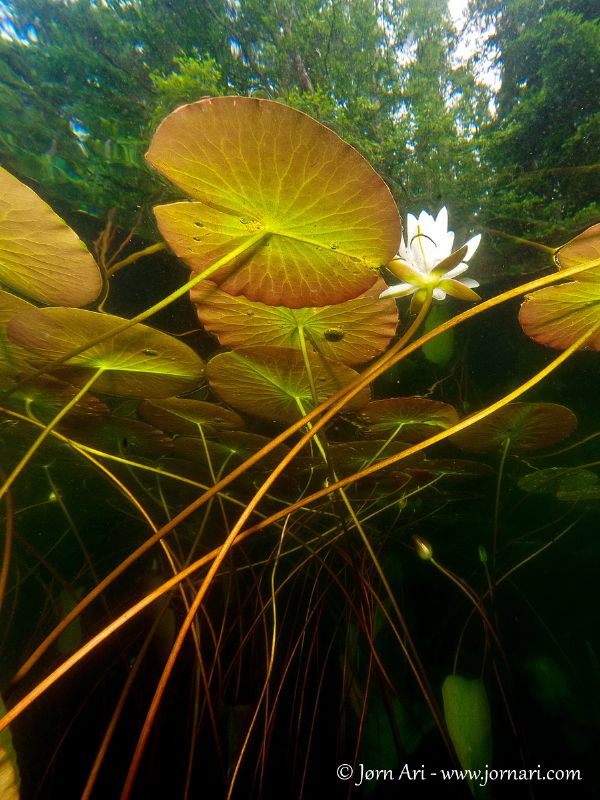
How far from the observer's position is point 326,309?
43.9 inches

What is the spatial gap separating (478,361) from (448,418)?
83 cm

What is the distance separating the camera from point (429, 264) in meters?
1.05

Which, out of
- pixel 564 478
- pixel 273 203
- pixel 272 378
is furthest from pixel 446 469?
pixel 273 203

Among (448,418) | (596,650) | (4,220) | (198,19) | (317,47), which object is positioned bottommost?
(596,650)

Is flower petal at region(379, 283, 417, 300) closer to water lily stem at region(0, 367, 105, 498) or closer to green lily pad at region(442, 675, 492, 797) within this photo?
water lily stem at region(0, 367, 105, 498)

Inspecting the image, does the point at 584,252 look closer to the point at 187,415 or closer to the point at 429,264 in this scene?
the point at 429,264

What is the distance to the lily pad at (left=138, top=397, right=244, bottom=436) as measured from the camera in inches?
59.2

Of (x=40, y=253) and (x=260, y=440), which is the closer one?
(x=40, y=253)

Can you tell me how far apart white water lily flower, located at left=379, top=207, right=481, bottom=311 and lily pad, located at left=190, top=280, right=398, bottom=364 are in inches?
3.7

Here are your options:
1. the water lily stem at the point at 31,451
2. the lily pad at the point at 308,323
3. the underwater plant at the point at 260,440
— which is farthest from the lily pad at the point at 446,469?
the water lily stem at the point at 31,451

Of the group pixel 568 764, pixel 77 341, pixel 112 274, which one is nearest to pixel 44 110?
pixel 112 274

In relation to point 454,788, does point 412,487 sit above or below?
above

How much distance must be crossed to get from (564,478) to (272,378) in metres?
1.57

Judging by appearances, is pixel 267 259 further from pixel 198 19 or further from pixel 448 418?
pixel 198 19
